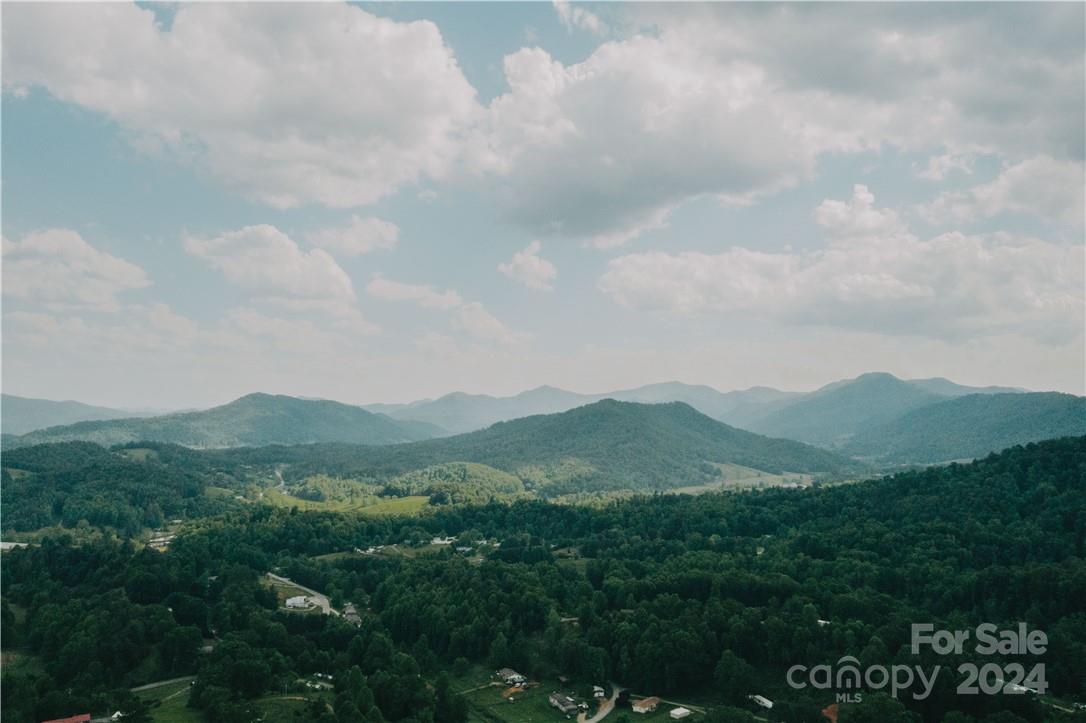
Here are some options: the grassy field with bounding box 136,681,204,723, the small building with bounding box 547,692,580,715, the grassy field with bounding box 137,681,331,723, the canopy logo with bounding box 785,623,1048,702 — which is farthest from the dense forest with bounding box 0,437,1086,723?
the small building with bounding box 547,692,580,715

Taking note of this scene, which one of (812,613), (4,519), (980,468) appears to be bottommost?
(4,519)

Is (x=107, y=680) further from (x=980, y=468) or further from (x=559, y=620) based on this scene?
(x=980, y=468)

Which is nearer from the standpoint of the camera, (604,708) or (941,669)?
(941,669)

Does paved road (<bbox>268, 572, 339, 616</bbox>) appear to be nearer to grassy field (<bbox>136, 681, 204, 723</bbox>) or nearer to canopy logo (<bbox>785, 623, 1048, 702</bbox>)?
grassy field (<bbox>136, 681, 204, 723</bbox>)

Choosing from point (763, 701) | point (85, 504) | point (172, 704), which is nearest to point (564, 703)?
point (763, 701)

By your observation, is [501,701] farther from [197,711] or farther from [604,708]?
[197,711]

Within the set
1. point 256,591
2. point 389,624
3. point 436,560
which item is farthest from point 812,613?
point 256,591
